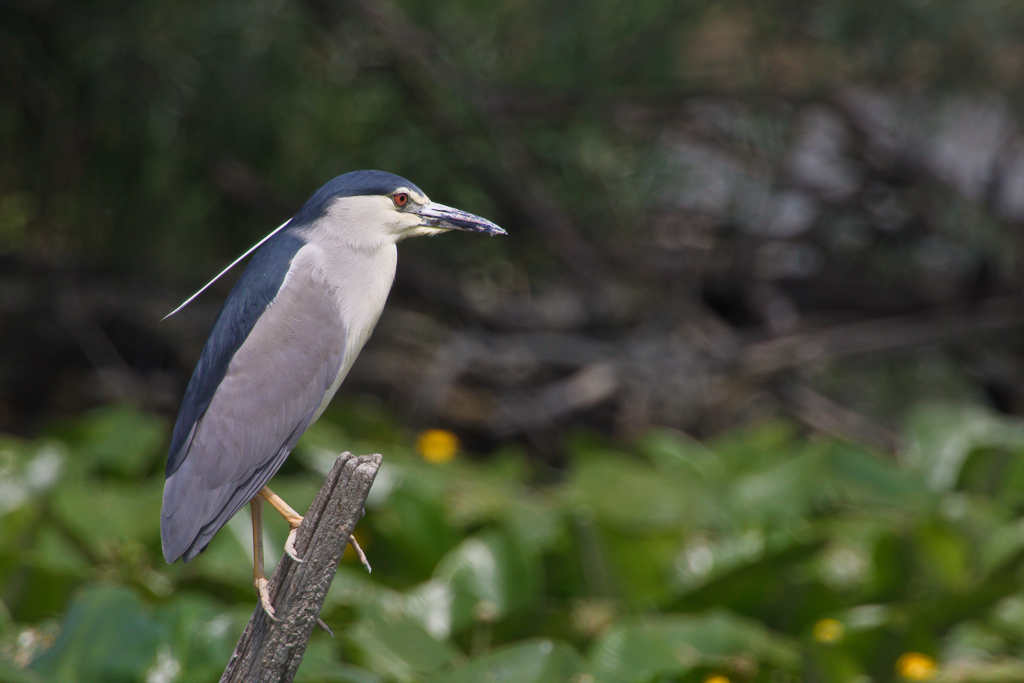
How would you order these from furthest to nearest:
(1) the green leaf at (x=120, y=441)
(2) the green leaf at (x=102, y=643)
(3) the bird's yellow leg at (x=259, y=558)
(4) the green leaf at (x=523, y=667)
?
Result: (1) the green leaf at (x=120, y=441) → (2) the green leaf at (x=102, y=643) → (4) the green leaf at (x=523, y=667) → (3) the bird's yellow leg at (x=259, y=558)

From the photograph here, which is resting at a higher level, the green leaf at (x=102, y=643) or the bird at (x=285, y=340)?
the bird at (x=285, y=340)

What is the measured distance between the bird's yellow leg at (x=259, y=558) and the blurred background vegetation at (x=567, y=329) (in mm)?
553

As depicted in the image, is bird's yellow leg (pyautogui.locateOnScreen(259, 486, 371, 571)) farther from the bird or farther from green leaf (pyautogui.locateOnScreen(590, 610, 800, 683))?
green leaf (pyautogui.locateOnScreen(590, 610, 800, 683))

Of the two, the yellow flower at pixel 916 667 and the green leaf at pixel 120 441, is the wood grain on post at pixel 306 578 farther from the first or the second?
the green leaf at pixel 120 441

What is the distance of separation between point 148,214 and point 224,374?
2.30 metres

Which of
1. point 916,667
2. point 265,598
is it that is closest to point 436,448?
point 916,667

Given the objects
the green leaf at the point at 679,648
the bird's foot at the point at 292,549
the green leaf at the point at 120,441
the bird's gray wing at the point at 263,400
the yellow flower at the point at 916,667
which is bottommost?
the green leaf at the point at 120,441

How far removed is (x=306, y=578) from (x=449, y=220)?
1.42 feet

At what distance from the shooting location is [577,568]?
2.13 meters

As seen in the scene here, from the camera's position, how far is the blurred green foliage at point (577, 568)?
5.45 ft

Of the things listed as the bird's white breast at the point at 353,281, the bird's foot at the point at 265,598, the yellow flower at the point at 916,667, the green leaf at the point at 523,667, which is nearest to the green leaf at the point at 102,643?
the green leaf at the point at 523,667

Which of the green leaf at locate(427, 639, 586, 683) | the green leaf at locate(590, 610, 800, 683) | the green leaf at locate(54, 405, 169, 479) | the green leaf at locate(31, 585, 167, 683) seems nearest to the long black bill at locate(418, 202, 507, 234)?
the green leaf at locate(427, 639, 586, 683)

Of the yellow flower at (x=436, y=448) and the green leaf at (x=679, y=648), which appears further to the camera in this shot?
the yellow flower at (x=436, y=448)

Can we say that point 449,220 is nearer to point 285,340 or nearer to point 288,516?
point 285,340
